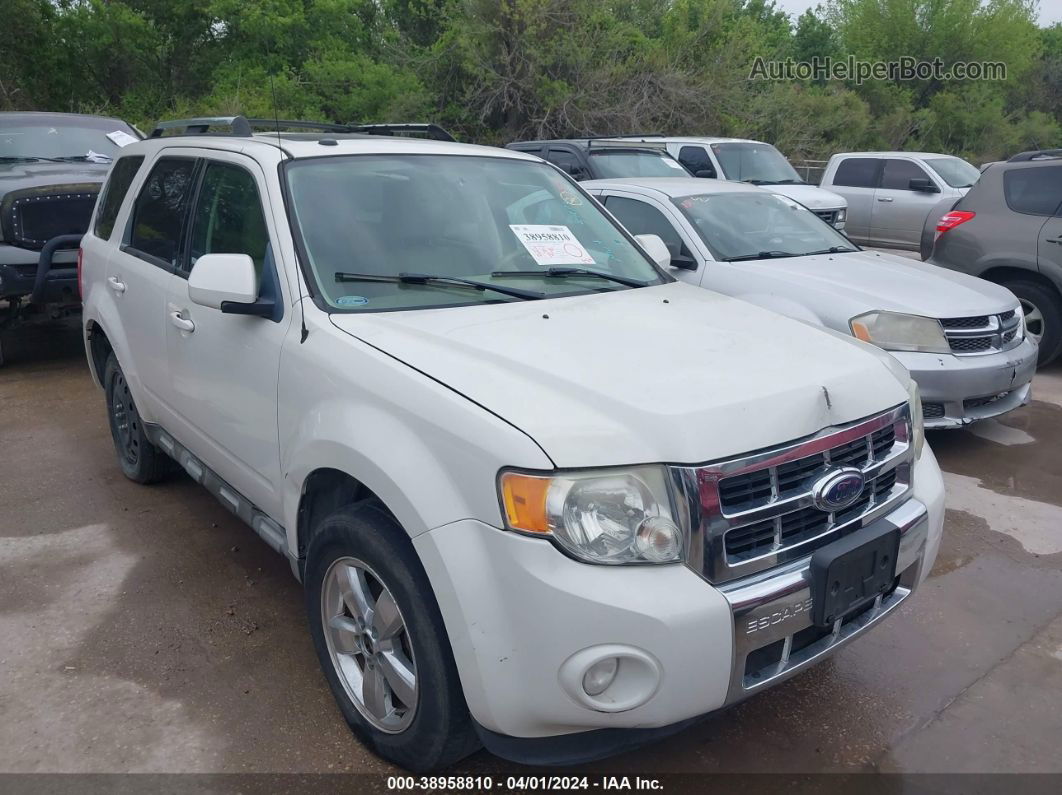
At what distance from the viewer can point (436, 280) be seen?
3.26 m

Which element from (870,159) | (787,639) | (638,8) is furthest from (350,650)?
(638,8)

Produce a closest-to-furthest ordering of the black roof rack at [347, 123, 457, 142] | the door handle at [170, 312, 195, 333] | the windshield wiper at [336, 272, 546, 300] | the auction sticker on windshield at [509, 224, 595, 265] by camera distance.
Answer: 1. the windshield wiper at [336, 272, 546, 300]
2. the auction sticker on windshield at [509, 224, 595, 265]
3. the door handle at [170, 312, 195, 333]
4. the black roof rack at [347, 123, 457, 142]

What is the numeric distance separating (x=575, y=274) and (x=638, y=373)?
1051 millimetres

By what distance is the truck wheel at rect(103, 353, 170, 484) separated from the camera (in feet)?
16.0

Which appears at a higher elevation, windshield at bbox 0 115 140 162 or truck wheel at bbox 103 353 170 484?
windshield at bbox 0 115 140 162

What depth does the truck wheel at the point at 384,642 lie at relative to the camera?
2438 mm

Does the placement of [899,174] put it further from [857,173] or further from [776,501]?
[776,501]

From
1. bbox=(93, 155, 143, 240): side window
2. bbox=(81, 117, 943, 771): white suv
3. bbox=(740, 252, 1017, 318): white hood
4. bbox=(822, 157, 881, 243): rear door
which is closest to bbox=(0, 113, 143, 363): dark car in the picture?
bbox=(93, 155, 143, 240): side window

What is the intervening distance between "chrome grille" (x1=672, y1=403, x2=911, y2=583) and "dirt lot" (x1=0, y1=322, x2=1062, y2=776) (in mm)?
826

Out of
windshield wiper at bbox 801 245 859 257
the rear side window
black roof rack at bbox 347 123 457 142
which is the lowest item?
windshield wiper at bbox 801 245 859 257

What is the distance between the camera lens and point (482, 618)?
225 centimetres

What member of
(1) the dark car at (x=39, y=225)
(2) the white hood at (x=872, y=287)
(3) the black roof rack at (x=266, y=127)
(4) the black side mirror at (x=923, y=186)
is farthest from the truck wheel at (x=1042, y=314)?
(1) the dark car at (x=39, y=225)

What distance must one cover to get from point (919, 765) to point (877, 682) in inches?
18.1

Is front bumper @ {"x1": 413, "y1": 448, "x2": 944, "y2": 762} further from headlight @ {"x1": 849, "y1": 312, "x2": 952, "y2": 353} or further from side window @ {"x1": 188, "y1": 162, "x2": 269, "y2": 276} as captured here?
headlight @ {"x1": 849, "y1": 312, "x2": 952, "y2": 353}
